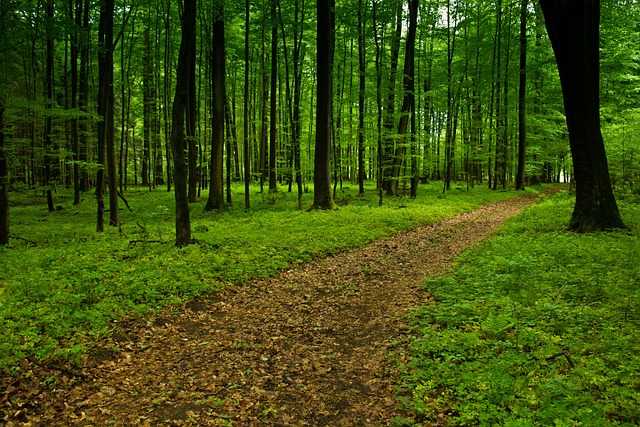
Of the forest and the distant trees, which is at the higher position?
the distant trees

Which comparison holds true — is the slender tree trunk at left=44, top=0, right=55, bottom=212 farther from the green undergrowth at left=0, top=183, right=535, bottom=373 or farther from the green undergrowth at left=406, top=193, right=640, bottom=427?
the green undergrowth at left=406, top=193, right=640, bottom=427

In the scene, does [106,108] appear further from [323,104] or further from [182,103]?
[323,104]

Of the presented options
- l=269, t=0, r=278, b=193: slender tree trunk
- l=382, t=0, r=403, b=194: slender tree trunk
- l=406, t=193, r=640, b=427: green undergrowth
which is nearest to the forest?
l=406, t=193, r=640, b=427: green undergrowth

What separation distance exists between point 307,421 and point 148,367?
2328 millimetres

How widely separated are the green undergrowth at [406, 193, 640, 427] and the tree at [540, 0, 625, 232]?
2306 mm

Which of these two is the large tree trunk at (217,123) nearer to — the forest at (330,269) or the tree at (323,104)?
the forest at (330,269)

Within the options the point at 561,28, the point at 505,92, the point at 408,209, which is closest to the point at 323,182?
the point at 408,209

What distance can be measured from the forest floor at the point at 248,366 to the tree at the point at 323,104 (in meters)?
8.46

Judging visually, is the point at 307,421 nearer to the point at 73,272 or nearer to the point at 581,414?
the point at 581,414

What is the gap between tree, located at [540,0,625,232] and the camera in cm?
944

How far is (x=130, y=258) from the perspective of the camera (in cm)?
841

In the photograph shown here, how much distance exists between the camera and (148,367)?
4684 millimetres

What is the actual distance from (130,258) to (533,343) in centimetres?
806

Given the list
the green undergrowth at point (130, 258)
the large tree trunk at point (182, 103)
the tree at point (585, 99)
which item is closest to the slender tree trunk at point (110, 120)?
the green undergrowth at point (130, 258)
